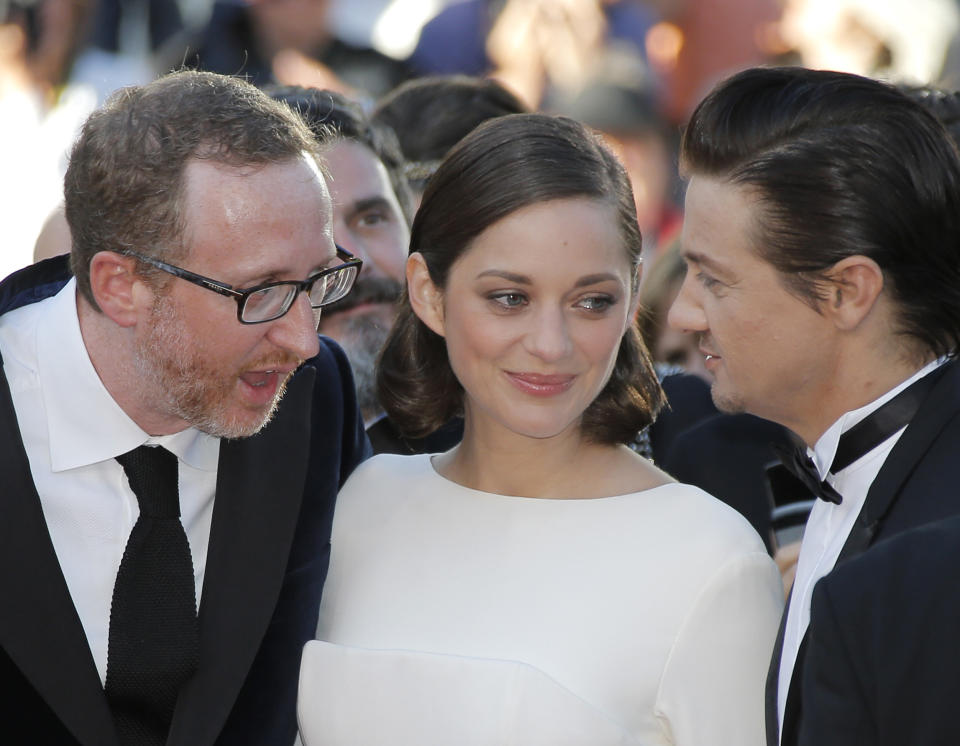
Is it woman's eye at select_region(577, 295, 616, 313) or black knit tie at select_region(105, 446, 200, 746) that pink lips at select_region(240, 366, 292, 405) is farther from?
woman's eye at select_region(577, 295, 616, 313)

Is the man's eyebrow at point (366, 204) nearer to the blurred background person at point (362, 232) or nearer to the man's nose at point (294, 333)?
the blurred background person at point (362, 232)

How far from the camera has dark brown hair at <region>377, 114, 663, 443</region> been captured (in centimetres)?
281

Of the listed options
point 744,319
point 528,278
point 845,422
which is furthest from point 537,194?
point 845,422

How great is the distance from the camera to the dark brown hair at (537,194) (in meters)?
2.81

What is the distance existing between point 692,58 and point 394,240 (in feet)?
11.9

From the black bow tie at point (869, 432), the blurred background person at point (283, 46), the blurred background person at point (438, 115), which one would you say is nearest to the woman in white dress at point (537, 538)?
the black bow tie at point (869, 432)

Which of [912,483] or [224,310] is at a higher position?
[912,483]

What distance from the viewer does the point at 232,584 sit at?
279 centimetres

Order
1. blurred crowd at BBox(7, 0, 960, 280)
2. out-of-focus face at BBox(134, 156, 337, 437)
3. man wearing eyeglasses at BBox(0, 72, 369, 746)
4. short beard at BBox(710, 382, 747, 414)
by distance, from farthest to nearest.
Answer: blurred crowd at BBox(7, 0, 960, 280) < out-of-focus face at BBox(134, 156, 337, 437) < man wearing eyeglasses at BBox(0, 72, 369, 746) < short beard at BBox(710, 382, 747, 414)

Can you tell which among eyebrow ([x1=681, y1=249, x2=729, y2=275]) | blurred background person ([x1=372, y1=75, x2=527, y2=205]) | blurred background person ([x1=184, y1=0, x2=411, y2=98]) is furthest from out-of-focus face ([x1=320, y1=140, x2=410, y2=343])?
blurred background person ([x1=184, y1=0, x2=411, y2=98])

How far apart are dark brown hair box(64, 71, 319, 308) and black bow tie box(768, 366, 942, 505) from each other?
133cm

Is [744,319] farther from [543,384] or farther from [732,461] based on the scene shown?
[732,461]

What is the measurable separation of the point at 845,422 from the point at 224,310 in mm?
1315

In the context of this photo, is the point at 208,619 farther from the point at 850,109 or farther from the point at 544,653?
the point at 850,109
